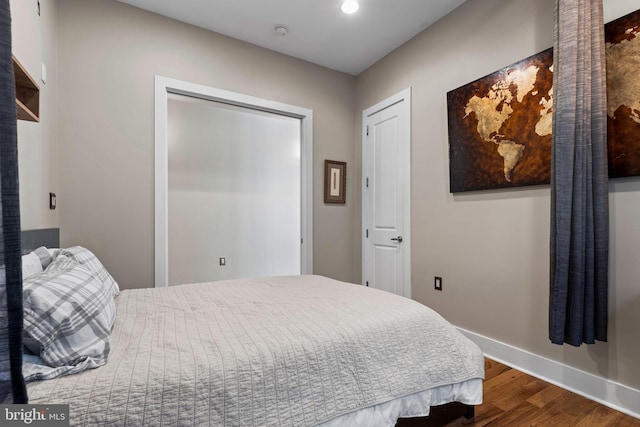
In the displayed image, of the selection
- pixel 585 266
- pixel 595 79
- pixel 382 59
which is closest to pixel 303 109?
pixel 382 59

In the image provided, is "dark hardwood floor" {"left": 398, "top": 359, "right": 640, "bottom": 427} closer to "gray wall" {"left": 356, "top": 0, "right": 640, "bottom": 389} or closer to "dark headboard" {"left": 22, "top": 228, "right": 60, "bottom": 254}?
"gray wall" {"left": 356, "top": 0, "right": 640, "bottom": 389}

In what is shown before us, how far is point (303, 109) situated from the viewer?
330 centimetres

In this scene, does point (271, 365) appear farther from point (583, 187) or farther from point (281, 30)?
point (281, 30)

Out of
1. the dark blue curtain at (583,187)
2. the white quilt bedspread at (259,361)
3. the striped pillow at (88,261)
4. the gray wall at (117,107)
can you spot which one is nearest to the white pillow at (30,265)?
the striped pillow at (88,261)

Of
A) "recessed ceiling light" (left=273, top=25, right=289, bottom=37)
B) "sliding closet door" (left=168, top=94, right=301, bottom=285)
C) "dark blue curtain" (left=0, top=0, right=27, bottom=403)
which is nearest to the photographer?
"dark blue curtain" (left=0, top=0, right=27, bottom=403)

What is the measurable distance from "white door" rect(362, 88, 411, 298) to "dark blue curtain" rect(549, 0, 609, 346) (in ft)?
4.48

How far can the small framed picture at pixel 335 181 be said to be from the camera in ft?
11.3

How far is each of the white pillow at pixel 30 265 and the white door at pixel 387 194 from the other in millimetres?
2627

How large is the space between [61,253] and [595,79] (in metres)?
2.97

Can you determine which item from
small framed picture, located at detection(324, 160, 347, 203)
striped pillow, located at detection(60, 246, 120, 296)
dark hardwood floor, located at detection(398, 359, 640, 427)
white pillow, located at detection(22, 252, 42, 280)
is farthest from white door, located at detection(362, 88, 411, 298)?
white pillow, located at detection(22, 252, 42, 280)

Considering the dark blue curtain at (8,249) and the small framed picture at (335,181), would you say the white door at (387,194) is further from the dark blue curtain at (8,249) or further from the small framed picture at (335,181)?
the dark blue curtain at (8,249)

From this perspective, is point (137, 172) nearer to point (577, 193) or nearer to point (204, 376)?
point (204, 376)

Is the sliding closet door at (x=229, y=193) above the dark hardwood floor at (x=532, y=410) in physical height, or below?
above

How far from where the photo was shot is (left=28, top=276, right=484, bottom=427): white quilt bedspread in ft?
2.75
